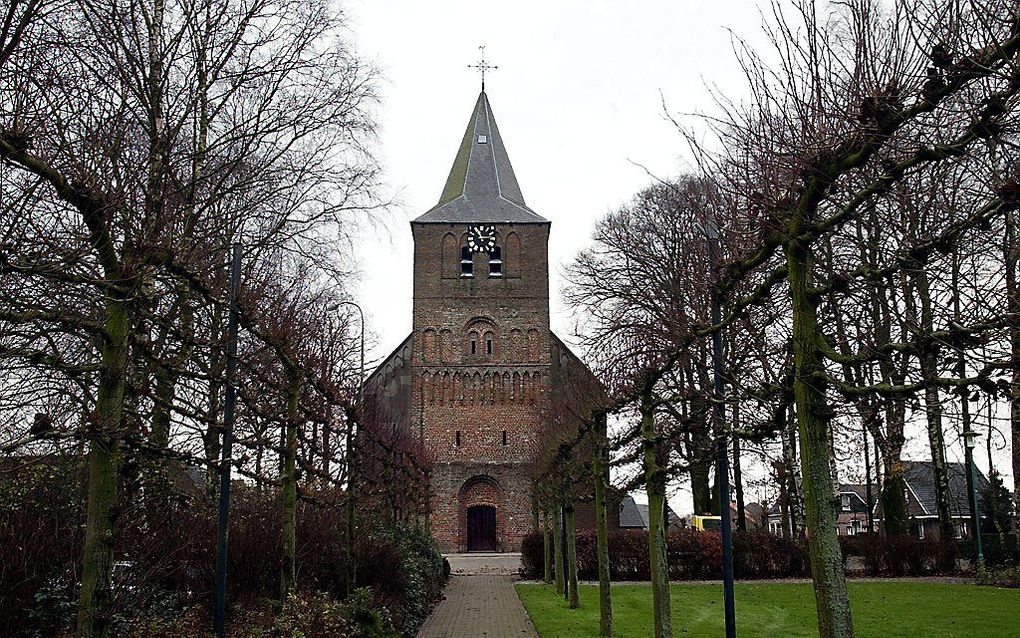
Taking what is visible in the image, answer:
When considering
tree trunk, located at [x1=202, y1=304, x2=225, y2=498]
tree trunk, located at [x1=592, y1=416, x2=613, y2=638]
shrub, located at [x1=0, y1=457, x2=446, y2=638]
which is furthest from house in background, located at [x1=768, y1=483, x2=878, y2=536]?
tree trunk, located at [x1=202, y1=304, x2=225, y2=498]

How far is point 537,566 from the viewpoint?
87.0 ft

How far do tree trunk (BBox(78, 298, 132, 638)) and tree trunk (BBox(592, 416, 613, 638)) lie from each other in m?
8.12

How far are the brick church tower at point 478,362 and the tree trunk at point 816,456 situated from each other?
31526 millimetres

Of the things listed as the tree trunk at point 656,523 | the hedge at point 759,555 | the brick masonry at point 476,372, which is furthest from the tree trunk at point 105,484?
the brick masonry at point 476,372

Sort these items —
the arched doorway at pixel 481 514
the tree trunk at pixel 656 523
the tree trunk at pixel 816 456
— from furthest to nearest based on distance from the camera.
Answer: the arched doorway at pixel 481 514 → the tree trunk at pixel 656 523 → the tree trunk at pixel 816 456

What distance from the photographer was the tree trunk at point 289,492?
11.1 m

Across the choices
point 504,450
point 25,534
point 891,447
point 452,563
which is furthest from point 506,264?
point 25,534

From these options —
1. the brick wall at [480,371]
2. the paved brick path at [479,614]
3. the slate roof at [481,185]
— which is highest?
the slate roof at [481,185]

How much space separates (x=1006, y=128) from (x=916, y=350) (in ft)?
4.68

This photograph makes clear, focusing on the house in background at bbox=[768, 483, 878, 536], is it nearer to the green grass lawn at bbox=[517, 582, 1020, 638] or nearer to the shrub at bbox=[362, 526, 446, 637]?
the green grass lawn at bbox=[517, 582, 1020, 638]

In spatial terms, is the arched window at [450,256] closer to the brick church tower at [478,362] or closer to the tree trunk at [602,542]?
the brick church tower at [478,362]

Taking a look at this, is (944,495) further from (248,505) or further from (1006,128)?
(1006,128)

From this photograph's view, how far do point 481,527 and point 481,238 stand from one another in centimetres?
1327

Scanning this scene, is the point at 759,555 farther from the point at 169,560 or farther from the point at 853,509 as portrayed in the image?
the point at 853,509
